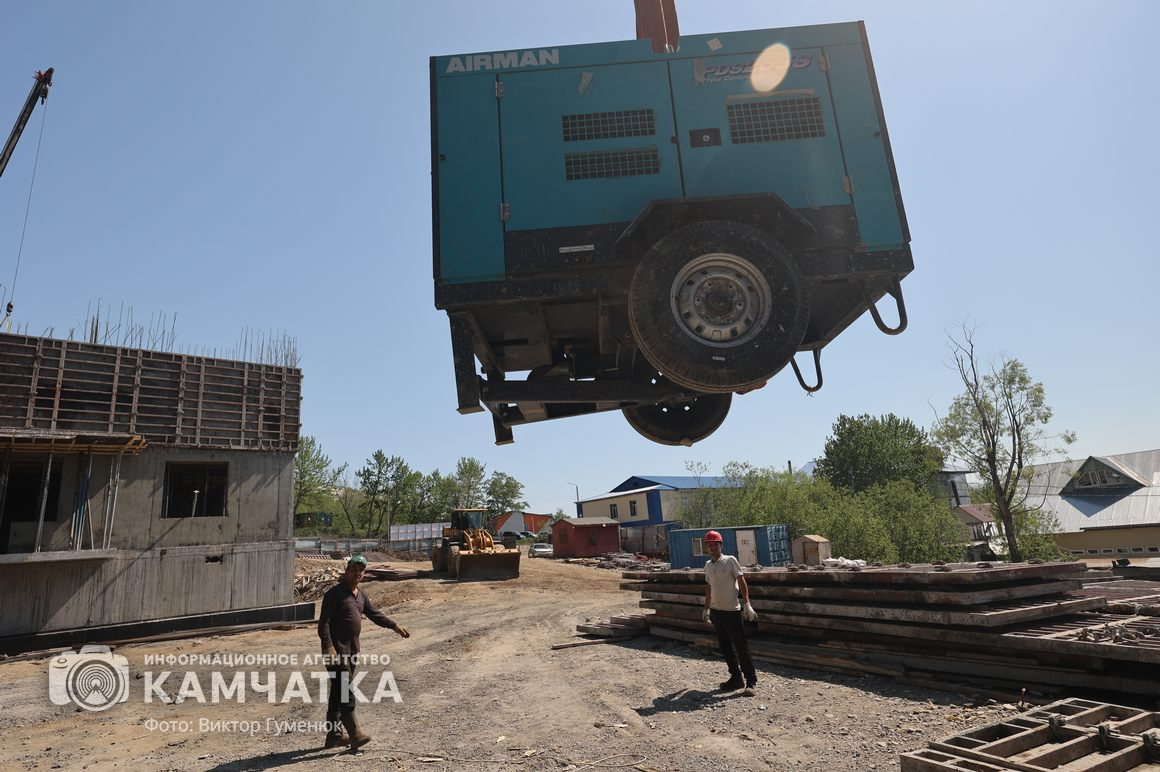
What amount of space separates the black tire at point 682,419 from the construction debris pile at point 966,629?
2378 millimetres

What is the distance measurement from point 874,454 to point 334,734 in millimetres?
49718

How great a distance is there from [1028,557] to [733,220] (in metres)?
32.6

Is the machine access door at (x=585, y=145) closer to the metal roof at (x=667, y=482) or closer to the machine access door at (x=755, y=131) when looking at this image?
the machine access door at (x=755, y=131)

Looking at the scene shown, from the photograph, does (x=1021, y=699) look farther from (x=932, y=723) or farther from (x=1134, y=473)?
(x=1134, y=473)

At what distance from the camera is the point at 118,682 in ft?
29.8

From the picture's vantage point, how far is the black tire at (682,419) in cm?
713

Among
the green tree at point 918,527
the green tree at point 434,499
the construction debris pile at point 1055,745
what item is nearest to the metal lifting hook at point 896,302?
the construction debris pile at point 1055,745

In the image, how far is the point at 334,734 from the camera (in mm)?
5219

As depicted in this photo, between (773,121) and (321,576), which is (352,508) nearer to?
(321,576)

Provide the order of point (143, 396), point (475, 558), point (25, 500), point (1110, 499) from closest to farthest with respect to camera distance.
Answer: point (25, 500) → point (143, 396) → point (475, 558) → point (1110, 499)

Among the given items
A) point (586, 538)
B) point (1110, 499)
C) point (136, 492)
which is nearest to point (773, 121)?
point (136, 492)

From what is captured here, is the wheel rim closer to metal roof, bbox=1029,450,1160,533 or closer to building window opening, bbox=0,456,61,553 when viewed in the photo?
building window opening, bbox=0,456,61,553

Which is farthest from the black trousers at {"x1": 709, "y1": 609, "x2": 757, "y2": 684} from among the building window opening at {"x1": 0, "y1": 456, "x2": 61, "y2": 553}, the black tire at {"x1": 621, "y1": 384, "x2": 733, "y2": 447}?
the building window opening at {"x1": 0, "y1": 456, "x2": 61, "y2": 553}

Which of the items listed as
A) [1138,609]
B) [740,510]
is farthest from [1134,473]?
[1138,609]
